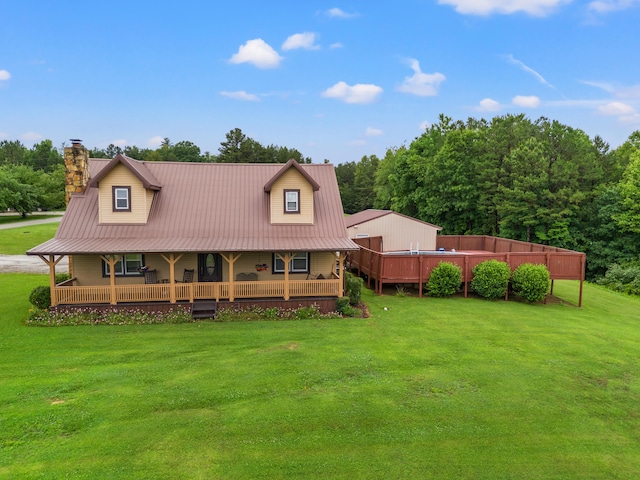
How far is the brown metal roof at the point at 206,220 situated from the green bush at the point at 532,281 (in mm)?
8505

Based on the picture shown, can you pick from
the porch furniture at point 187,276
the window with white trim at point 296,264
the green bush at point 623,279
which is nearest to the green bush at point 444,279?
the window with white trim at point 296,264

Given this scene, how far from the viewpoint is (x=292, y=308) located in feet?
51.7

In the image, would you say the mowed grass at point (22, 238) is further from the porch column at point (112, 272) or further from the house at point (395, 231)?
the house at point (395, 231)

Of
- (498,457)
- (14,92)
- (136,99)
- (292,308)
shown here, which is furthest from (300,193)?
(14,92)

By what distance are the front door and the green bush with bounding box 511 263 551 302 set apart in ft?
44.8

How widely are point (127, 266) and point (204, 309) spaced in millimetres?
4058

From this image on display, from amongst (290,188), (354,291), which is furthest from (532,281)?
(290,188)

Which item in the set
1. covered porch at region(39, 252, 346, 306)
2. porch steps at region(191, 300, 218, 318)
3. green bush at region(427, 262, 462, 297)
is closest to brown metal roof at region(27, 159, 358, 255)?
covered porch at region(39, 252, 346, 306)

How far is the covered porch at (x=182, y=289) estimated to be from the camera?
14711mm

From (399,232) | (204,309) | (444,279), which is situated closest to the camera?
(204,309)

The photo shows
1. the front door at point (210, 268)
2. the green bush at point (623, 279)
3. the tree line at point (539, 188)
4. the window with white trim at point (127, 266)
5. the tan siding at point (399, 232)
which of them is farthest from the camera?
the tree line at point (539, 188)

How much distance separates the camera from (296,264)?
57.4 feet

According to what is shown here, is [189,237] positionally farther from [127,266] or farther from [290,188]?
[290,188]

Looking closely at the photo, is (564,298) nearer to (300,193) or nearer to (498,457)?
(300,193)
